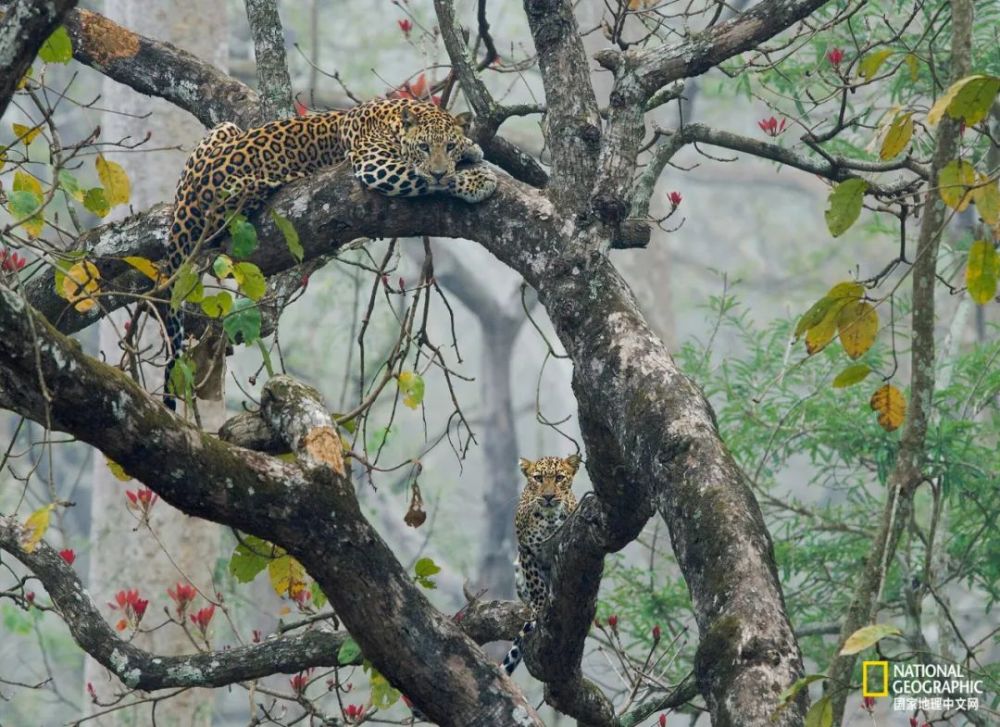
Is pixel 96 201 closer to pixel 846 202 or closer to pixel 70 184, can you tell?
pixel 70 184

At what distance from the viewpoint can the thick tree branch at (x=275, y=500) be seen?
9.33 feet

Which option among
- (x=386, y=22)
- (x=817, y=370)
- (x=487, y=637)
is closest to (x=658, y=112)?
(x=386, y=22)

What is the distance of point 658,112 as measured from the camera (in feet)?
60.9

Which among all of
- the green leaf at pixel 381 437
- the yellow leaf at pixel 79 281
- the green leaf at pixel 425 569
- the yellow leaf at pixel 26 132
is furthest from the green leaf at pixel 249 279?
the green leaf at pixel 425 569

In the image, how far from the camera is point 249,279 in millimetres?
3555

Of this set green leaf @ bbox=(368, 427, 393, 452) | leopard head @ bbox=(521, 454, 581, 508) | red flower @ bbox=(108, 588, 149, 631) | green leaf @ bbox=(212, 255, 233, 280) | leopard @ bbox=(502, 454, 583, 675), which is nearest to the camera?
green leaf @ bbox=(212, 255, 233, 280)

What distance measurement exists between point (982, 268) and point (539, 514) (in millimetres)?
3520

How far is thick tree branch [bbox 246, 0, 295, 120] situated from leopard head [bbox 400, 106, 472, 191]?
0.52 metres

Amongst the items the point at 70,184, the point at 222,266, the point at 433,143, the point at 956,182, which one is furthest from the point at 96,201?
the point at 956,182

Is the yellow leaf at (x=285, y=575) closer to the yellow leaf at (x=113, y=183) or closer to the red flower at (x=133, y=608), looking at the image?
the red flower at (x=133, y=608)

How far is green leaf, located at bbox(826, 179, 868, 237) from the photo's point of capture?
2818 mm

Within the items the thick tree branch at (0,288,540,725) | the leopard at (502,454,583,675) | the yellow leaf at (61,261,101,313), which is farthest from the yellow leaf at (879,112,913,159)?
the leopard at (502,454,583,675)

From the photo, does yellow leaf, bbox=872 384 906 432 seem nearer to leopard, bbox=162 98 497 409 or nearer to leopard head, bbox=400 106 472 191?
leopard, bbox=162 98 497 409

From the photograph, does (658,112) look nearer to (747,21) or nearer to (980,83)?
(747,21)
